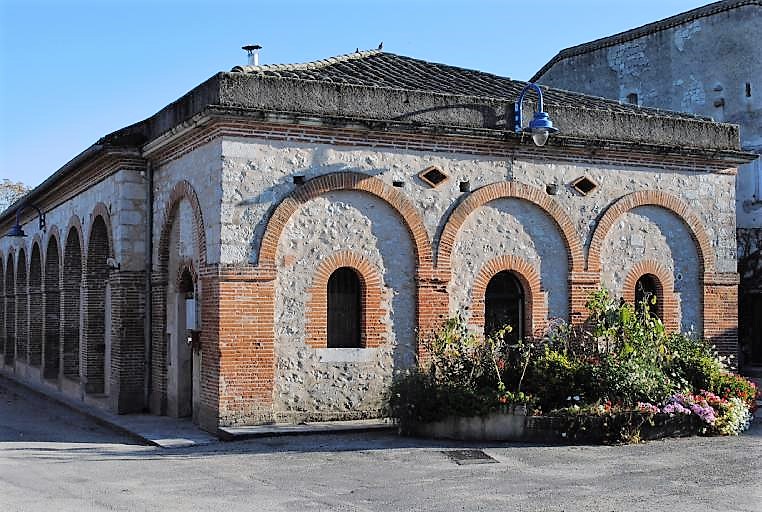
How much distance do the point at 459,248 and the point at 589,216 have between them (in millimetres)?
2741

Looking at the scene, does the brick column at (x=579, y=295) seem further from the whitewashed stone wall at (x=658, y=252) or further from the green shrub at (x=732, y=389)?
the green shrub at (x=732, y=389)

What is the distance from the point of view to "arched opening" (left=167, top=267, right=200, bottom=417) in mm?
16297

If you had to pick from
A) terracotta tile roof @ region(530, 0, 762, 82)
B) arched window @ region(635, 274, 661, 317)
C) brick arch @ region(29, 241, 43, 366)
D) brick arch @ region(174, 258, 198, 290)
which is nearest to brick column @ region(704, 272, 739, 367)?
arched window @ region(635, 274, 661, 317)

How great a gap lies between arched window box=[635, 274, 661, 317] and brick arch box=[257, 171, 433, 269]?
458 centimetres

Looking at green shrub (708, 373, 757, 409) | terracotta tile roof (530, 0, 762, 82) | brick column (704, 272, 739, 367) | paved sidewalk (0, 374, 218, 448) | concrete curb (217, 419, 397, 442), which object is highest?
terracotta tile roof (530, 0, 762, 82)

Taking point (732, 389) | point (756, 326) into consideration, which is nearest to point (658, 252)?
point (732, 389)

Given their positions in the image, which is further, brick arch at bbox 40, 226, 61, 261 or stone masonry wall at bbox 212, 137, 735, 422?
brick arch at bbox 40, 226, 61, 261

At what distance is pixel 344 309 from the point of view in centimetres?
1544

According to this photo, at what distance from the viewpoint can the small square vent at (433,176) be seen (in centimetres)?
1579

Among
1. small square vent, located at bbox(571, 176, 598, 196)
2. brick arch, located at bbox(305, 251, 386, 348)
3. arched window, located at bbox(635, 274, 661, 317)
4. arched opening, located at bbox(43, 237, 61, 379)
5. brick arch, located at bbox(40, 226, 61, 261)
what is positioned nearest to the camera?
brick arch, located at bbox(305, 251, 386, 348)

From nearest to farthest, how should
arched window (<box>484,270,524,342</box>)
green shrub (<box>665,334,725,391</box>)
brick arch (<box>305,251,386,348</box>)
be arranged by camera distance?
1. green shrub (<box>665,334,725,391</box>)
2. brick arch (<box>305,251,386,348</box>)
3. arched window (<box>484,270,524,342</box>)

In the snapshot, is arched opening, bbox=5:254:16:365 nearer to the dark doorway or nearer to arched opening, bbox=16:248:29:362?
arched opening, bbox=16:248:29:362

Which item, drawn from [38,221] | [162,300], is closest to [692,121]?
[162,300]

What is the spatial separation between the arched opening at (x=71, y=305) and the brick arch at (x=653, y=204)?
12.0m
